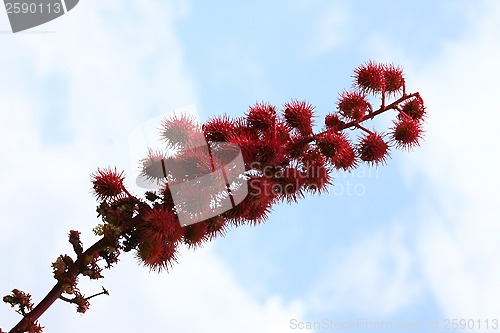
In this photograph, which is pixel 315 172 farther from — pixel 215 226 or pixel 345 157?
pixel 215 226

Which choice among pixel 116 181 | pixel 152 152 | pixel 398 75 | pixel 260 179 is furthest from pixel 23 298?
pixel 398 75

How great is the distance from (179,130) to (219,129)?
0.25 metres

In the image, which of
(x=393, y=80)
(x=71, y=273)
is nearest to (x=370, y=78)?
(x=393, y=80)

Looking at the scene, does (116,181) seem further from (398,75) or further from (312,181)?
(398,75)

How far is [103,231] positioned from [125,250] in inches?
7.0

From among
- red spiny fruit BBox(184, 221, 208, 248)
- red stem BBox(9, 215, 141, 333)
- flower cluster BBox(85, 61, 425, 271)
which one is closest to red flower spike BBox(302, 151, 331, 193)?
flower cluster BBox(85, 61, 425, 271)

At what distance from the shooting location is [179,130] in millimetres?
4273

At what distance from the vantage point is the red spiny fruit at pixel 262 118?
435cm

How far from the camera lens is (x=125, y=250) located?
4.26 metres

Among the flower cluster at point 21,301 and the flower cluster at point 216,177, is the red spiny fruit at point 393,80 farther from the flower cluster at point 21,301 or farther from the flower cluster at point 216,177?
the flower cluster at point 21,301

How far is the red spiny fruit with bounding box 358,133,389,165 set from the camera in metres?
4.32

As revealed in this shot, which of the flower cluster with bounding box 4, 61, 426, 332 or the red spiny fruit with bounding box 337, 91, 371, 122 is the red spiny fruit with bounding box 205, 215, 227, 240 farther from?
the red spiny fruit with bounding box 337, 91, 371, 122

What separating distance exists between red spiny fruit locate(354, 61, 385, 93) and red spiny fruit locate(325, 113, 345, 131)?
254mm

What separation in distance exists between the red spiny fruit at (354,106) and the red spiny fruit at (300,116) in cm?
24
